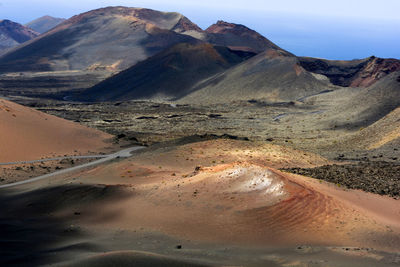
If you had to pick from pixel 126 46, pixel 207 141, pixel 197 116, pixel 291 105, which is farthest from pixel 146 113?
pixel 126 46

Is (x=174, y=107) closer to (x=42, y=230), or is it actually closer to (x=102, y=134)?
(x=102, y=134)

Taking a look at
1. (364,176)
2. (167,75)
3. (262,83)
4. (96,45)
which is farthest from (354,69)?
(364,176)

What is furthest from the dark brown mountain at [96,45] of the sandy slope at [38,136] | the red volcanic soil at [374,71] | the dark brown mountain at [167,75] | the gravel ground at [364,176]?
the gravel ground at [364,176]

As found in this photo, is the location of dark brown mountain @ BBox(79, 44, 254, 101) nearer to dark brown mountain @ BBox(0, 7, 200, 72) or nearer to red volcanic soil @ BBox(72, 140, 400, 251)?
dark brown mountain @ BBox(0, 7, 200, 72)

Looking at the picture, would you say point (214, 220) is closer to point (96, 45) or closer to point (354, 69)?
point (354, 69)

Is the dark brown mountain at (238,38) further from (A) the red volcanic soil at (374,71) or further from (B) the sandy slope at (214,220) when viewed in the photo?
(B) the sandy slope at (214,220)
